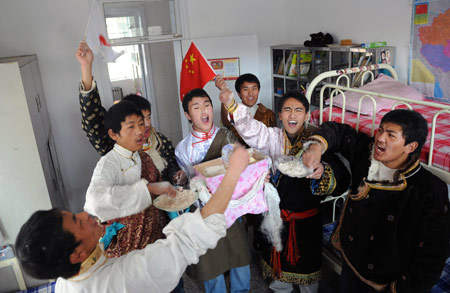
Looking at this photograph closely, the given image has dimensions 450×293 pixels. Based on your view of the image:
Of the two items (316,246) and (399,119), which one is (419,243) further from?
(316,246)

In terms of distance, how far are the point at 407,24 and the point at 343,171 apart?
2.15 metres

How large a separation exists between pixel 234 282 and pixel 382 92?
1832 millimetres

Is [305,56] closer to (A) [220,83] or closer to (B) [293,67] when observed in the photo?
(B) [293,67]

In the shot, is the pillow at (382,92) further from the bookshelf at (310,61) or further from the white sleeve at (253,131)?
the white sleeve at (253,131)

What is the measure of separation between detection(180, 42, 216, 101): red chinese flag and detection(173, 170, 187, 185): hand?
68 centimetres

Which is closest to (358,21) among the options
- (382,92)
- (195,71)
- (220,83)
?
(382,92)

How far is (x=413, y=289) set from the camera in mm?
1523

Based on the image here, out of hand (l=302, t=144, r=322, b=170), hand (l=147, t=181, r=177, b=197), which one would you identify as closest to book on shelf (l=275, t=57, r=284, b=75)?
hand (l=302, t=144, r=322, b=170)

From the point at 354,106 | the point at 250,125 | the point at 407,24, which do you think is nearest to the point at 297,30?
the point at 407,24

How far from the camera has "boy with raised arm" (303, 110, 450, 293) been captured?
144cm

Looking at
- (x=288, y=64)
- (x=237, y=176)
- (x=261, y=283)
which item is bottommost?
(x=261, y=283)

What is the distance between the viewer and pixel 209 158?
201 cm

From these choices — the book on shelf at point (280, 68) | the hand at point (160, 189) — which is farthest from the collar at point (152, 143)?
the book on shelf at point (280, 68)

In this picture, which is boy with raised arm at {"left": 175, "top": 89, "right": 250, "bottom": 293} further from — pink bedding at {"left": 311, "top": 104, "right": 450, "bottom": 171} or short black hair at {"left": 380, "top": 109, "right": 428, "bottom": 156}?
short black hair at {"left": 380, "top": 109, "right": 428, "bottom": 156}
